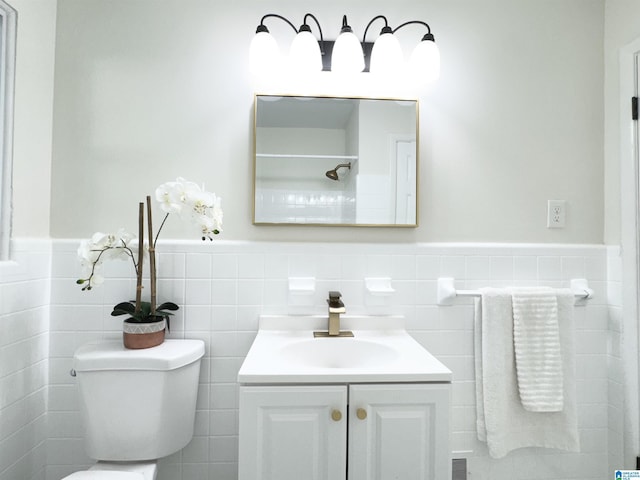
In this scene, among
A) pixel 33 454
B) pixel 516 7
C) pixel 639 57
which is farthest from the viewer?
pixel 516 7

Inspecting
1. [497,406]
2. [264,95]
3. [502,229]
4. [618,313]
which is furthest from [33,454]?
[618,313]

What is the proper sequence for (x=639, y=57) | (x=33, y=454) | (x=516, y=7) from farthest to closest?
(x=516, y=7) < (x=639, y=57) < (x=33, y=454)

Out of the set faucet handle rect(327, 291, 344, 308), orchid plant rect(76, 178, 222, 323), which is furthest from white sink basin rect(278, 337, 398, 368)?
orchid plant rect(76, 178, 222, 323)

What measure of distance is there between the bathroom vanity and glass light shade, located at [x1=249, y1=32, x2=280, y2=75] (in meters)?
1.05

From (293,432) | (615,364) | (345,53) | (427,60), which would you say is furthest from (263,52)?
(615,364)

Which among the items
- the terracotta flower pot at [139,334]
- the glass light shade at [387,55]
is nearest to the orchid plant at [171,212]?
the terracotta flower pot at [139,334]

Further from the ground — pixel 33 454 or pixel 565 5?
pixel 565 5

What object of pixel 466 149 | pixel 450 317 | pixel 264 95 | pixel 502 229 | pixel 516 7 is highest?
pixel 516 7

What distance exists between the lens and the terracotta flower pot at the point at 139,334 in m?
1.25

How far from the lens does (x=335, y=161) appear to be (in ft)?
4.75

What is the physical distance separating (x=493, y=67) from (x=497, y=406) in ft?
4.38

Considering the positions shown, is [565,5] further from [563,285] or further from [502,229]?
[563,285]

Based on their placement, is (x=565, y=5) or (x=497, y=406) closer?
(x=497, y=406)

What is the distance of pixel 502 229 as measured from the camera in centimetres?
151
